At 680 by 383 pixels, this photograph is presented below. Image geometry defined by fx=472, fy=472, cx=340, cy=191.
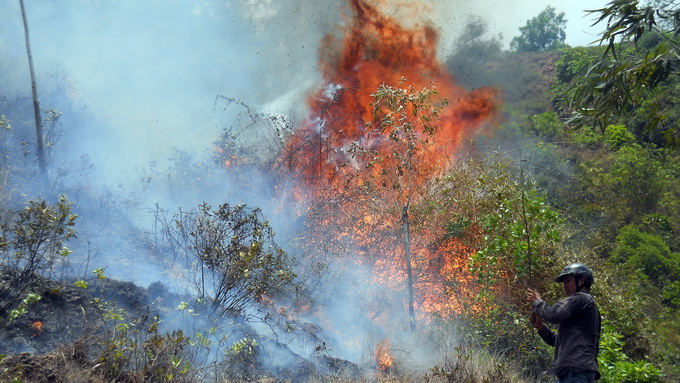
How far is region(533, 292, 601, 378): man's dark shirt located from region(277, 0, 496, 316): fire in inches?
177

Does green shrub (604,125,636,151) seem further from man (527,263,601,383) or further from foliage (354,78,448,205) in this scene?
man (527,263,601,383)

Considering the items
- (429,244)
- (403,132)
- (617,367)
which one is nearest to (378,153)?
(403,132)

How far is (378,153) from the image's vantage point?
9.39 m

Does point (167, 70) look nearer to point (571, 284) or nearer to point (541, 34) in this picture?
point (571, 284)

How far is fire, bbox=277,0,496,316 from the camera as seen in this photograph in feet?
31.8

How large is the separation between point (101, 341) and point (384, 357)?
4.19 m

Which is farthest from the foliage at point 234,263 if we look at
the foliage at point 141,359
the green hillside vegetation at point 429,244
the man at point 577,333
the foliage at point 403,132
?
the man at point 577,333

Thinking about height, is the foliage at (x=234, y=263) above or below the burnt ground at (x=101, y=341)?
above

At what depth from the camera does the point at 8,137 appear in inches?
454

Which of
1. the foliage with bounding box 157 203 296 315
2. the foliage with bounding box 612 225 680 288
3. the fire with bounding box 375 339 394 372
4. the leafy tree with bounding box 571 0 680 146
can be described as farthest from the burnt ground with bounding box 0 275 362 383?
the foliage with bounding box 612 225 680 288

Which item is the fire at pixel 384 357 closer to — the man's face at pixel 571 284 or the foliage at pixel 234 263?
the foliage at pixel 234 263

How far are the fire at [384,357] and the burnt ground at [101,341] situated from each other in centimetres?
56

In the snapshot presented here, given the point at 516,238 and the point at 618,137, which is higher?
the point at 618,137

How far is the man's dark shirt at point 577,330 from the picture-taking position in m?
4.18
